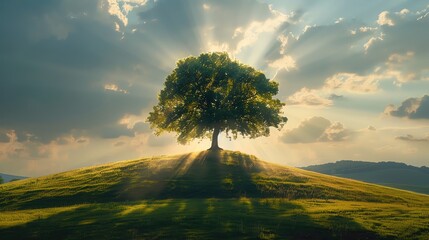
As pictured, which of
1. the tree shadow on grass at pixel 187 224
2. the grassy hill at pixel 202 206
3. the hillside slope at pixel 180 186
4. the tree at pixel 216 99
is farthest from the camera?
the tree at pixel 216 99

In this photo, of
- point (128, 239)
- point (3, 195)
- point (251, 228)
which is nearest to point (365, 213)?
point (251, 228)

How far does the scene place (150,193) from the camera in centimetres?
5603

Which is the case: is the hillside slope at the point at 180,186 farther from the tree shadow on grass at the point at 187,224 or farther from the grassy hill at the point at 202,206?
the tree shadow on grass at the point at 187,224

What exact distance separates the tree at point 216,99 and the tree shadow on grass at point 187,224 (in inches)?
1541

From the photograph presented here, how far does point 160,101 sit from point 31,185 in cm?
3180

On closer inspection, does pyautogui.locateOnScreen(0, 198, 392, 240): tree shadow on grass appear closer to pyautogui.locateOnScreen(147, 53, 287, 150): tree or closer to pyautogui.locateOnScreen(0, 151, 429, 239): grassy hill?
pyautogui.locateOnScreen(0, 151, 429, 239): grassy hill

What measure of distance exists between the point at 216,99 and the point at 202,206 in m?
40.5

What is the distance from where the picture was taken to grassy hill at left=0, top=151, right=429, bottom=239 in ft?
115

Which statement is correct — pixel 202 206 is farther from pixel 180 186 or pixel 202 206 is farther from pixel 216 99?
pixel 216 99

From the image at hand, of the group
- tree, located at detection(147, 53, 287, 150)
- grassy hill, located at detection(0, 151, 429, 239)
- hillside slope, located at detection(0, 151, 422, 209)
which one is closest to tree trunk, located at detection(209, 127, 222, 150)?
tree, located at detection(147, 53, 287, 150)

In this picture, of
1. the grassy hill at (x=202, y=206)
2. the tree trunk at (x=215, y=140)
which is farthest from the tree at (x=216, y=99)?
the grassy hill at (x=202, y=206)

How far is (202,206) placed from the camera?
45.8 meters

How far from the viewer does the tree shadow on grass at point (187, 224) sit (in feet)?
111

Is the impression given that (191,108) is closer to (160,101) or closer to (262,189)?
(160,101)
